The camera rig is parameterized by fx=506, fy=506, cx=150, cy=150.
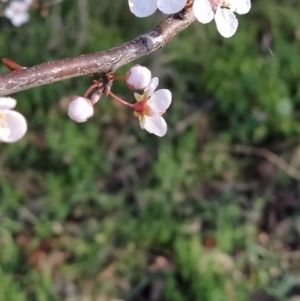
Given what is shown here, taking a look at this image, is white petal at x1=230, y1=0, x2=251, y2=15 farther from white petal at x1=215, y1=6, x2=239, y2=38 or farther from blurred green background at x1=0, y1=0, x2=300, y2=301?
blurred green background at x1=0, y1=0, x2=300, y2=301

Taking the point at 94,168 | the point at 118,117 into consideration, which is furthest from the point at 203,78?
the point at 94,168

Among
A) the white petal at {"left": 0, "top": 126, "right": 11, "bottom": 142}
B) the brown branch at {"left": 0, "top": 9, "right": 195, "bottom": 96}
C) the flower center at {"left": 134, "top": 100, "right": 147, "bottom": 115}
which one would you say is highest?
the brown branch at {"left": 0, "top": 9, "right": 195, "bottom": 96}

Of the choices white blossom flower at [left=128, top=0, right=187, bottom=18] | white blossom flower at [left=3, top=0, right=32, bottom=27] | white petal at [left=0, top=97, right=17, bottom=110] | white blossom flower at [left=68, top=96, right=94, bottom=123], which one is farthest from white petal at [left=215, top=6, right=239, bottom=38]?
white blossom flower at [left=3, top=0, right=32, bottom=27]

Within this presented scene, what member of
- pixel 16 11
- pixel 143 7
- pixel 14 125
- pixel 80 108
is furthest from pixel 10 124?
pixel 16 11

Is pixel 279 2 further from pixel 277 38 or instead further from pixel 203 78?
pixel 203 78

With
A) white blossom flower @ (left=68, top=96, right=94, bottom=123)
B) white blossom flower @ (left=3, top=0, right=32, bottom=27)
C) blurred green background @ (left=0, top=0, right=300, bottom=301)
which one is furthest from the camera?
white blossom flower @ (left=3, top=0, right=32, bottom=27)

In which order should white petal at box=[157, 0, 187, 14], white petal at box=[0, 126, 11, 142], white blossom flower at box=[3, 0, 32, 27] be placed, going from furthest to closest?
white blossom flower at box=[3, 0, 32, 27] < white petal at box=[0, 126, 11, 142] < white petal at box=[157, 0, 187, 14]

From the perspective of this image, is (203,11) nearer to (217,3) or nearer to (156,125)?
(217,3)
